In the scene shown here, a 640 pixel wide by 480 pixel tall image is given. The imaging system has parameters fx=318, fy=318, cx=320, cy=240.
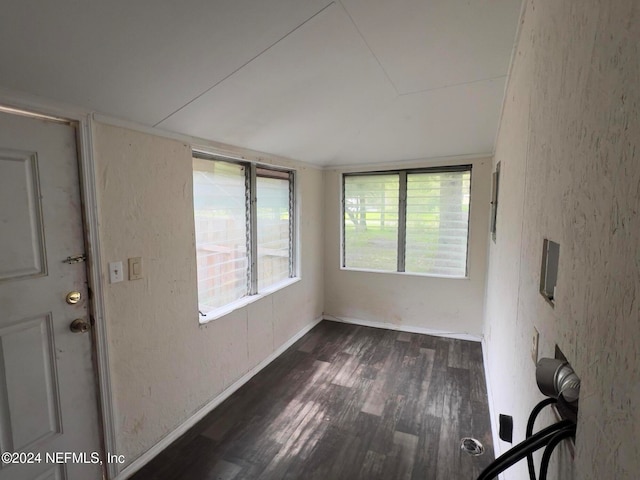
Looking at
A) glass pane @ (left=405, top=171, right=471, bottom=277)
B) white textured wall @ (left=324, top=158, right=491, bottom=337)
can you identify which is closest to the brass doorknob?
white textured wall @ (left=324, top=158, right=491, bottom=337)

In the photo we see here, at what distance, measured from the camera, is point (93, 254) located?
5.25ft

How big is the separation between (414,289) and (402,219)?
86cm

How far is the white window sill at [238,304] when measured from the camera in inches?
94.3

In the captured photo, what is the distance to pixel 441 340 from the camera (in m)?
3.65

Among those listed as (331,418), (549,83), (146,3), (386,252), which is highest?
(146,3)

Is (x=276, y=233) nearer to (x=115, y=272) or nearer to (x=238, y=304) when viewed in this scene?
(x=238, y=304)

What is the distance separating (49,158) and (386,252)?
3.32 meters

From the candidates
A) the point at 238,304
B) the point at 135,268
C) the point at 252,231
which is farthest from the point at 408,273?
the point at 135,268

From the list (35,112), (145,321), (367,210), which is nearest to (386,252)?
(367,210)

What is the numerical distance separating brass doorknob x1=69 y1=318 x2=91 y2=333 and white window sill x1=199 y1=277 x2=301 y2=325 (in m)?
0.80

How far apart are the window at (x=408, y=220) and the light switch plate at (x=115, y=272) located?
9.31ft

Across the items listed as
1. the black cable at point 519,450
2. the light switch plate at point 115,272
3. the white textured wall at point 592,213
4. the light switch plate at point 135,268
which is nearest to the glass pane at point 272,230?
the light switch plate at point 135,268

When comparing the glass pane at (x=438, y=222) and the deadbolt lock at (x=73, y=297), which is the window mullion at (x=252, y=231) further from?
the glass pane at (x=438, y=222)

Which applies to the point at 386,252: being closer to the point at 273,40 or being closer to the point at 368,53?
the point at 368,53
